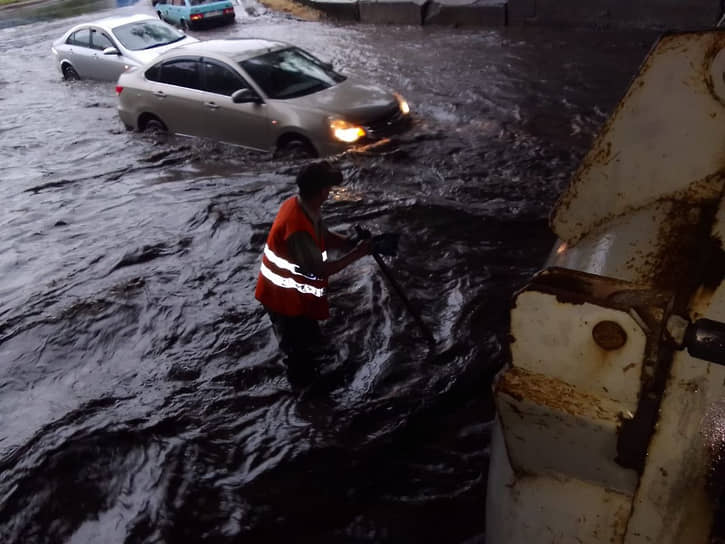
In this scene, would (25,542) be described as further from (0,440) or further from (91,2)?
(91,2)

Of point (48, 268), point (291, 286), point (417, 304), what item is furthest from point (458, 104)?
point (291, 286)

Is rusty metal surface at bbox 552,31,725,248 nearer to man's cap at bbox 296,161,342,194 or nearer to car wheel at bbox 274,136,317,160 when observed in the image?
man's cap at bbox 296,161,342,194

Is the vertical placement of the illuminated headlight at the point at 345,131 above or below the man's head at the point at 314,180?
below

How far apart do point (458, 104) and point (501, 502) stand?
9.33 m

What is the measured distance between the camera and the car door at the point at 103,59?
500 inches

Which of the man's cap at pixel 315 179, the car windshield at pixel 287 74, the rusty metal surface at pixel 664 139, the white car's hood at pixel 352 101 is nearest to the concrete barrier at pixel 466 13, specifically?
the car windshield at pixel 287 74

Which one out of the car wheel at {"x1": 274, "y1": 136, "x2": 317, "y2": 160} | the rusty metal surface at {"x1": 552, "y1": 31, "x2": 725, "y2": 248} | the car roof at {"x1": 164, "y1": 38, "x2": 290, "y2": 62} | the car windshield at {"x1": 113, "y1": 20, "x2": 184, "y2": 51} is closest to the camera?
the rusty metal surface at {"x1": 552, "y1": 31, "x2": 725, "y2": 248}

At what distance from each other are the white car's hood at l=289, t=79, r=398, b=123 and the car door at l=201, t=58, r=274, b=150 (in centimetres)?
55

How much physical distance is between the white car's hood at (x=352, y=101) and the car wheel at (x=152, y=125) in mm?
2783

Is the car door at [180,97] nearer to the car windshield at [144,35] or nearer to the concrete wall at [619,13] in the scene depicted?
the car windshield at [144,35]

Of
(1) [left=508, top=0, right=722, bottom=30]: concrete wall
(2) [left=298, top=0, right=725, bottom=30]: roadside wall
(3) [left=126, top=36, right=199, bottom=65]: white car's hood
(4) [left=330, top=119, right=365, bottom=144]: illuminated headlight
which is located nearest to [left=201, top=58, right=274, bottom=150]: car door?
(4) [left=330, top=119, right=365, bottom=144]: illuminated headlight

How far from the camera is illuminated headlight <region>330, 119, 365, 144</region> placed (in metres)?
7.54

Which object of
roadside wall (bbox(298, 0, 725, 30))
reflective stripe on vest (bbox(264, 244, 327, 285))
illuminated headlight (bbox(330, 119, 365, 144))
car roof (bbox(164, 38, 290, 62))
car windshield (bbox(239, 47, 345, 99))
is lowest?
reflective stripe on vest (bbox(264, 244, 327, 285))

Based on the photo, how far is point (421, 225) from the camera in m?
6.53
